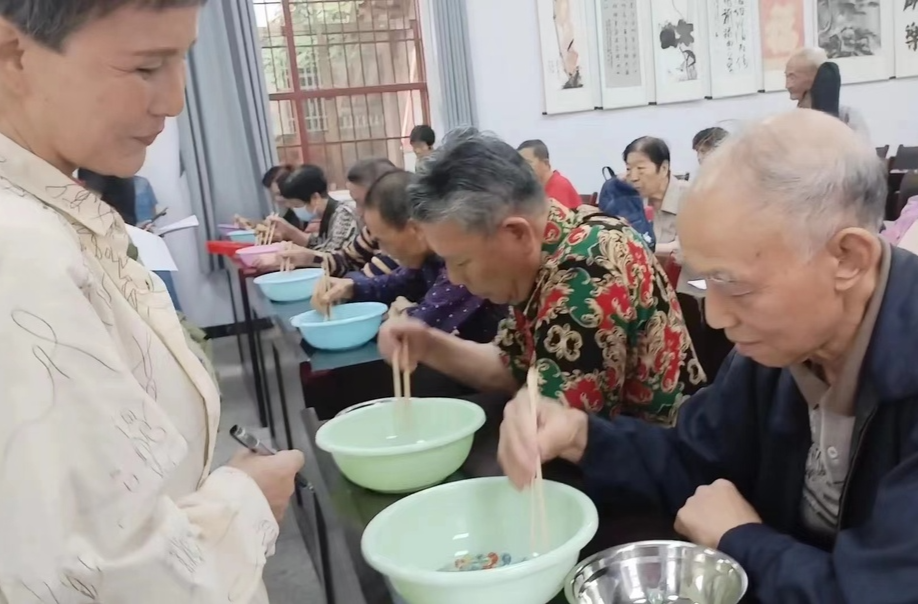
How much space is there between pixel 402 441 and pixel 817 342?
27.7 inches

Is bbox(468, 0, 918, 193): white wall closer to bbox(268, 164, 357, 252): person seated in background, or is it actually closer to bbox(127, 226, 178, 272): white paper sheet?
bbox(268, 164, 357, 252): person seated in background

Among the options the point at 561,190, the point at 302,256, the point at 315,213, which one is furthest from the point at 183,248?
the point at 561,190

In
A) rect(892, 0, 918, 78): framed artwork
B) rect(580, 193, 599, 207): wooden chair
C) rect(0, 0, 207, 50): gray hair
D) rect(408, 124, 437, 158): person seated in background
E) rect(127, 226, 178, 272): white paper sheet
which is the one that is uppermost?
rect(892, 0, 918, 78): framed artwork

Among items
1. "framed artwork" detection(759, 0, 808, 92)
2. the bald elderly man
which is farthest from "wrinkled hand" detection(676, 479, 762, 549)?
"framed artwork" detection(759, 0, 808, 92)

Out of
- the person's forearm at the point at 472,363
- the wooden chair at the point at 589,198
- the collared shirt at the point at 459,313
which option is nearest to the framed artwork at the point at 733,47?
the wooden chair at the point at 589,198

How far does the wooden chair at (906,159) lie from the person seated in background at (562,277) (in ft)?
15.5

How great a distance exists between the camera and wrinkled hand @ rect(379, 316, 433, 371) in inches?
61.8

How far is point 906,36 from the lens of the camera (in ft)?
20.1

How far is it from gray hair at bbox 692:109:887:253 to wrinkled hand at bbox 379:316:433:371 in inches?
33.9

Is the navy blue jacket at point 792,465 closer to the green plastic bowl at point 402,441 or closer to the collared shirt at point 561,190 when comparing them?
the green plastic bowl at point 402,441

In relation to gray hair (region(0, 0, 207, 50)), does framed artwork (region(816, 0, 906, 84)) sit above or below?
above

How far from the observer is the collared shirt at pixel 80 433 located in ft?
1.75

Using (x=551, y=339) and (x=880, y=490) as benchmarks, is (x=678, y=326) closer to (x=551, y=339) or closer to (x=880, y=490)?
(x=551, y=339)

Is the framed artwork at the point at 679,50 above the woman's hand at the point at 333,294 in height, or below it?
above
